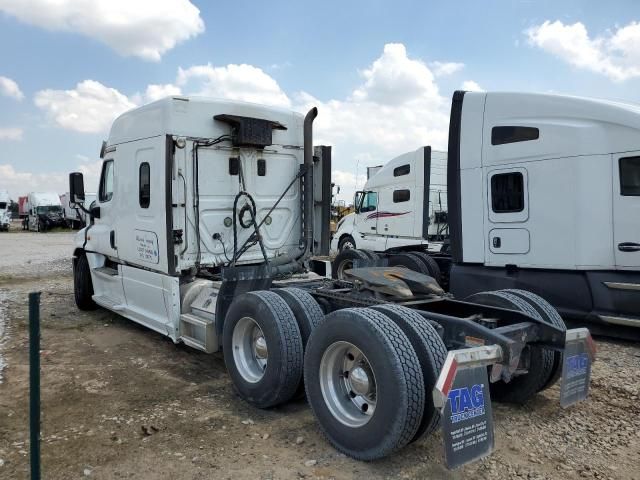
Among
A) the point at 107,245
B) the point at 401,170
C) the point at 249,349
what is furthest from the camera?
the point at 401,170

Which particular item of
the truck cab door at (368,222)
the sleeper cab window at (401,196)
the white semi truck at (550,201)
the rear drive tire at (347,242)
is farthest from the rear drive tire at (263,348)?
the rear drive tire at (347,242)

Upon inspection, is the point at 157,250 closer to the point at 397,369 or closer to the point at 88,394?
the point at 88,394

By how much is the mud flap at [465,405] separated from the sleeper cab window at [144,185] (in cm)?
434

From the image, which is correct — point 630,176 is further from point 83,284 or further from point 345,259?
point 83,284

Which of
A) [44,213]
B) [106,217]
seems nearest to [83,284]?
[106,217]

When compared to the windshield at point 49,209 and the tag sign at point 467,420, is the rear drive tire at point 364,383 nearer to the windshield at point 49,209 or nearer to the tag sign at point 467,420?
the tag sign at point 467,420

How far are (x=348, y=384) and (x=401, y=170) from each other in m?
9.05

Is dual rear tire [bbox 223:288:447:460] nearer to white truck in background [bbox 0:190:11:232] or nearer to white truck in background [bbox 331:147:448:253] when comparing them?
white truck in background [bbox 331:147:448:253]

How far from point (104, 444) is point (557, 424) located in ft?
11.2

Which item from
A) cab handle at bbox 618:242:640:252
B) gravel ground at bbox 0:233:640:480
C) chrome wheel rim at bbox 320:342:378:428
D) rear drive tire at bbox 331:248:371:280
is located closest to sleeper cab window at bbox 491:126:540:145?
cab handle at bbox 618:242:640:252

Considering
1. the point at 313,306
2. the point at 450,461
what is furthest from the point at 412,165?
the point at 450,461

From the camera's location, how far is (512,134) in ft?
24.1

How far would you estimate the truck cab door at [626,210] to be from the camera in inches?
252

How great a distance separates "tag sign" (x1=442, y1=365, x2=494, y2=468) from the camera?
298cm
